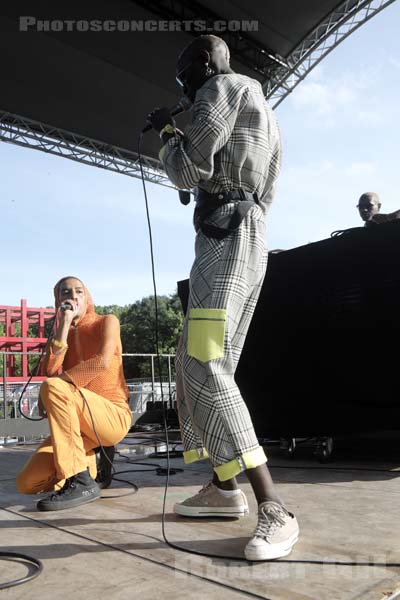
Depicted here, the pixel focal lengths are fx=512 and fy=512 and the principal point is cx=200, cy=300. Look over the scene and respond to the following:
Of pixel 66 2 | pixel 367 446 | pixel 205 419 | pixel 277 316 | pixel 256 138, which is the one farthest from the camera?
pixel 66 2

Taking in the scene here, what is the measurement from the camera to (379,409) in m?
2.79

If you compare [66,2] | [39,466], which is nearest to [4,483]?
[39,466]

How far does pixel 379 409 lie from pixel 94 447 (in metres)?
1.53

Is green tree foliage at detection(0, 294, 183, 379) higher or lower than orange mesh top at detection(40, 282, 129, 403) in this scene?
higher

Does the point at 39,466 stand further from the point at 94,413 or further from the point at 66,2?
the point at 66,2

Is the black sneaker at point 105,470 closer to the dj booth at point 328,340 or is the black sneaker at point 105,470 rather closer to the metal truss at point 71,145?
the dj booth at point 328,340

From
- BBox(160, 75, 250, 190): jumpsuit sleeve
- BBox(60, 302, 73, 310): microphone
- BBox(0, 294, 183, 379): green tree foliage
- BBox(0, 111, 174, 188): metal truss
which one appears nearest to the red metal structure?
BBox(0, 294, 183, 379): green tree foliage

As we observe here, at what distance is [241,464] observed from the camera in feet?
5.00

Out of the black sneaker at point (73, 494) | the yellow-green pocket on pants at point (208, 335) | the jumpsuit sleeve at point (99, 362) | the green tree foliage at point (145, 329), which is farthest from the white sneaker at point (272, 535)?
the green tree foliage at point (145, 329)

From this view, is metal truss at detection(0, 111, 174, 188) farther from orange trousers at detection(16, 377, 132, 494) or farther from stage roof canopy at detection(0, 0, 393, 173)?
orange trousers at detection(16, 377, 132, 494)

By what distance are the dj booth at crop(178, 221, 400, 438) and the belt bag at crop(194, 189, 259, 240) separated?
1256 mm

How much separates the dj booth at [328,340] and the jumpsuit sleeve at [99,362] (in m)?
1.08

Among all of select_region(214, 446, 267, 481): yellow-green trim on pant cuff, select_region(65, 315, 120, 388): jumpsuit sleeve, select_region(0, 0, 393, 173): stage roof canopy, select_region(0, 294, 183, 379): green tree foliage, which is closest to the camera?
select_region(214, 446, 267, 481): yellow-green trim on pant cuff

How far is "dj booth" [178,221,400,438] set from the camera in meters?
2.73
